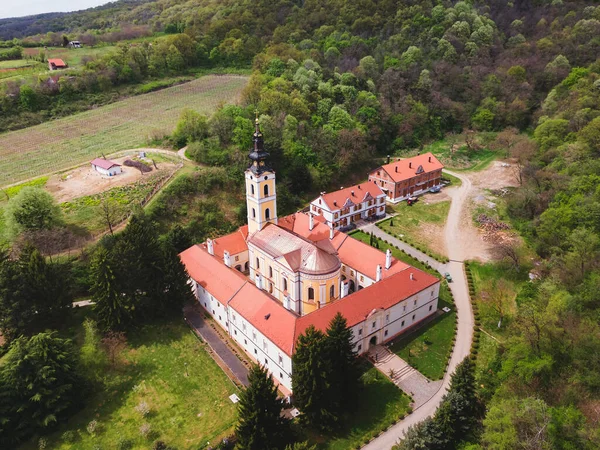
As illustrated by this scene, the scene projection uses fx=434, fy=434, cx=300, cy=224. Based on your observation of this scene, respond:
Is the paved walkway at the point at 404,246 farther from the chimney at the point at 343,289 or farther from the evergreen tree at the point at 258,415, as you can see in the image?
the evergreen tree at the point at 258,415

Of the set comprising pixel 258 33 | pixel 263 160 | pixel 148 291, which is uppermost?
pixel 258 33

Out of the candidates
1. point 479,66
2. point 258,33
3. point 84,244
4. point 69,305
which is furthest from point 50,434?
point 479,66

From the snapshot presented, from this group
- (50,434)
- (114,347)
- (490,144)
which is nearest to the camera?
(50,434)

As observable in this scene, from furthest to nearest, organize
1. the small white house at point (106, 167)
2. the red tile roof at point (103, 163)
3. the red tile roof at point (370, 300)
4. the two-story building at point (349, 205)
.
→ the red tile roof at point (103, 163) → the small white house at point (106, 167) → the two-story building at point (349, 205) → the red tile roof at point (370, 300)

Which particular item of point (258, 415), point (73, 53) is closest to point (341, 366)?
point (258, 415)

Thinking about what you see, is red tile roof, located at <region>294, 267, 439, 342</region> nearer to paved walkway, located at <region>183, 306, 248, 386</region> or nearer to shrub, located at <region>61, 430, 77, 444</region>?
paved walkway, located at <region>183, 306, 248, 386</region>

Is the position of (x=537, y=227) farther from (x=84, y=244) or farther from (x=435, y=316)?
(x=84, y=244)

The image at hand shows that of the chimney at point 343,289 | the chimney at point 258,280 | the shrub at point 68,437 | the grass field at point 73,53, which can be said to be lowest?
the shrub at point 68,437

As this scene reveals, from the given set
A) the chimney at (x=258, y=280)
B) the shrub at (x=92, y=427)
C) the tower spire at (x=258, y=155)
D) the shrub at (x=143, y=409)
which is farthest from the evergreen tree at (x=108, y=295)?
the tower spire at (x=258, y=155)
